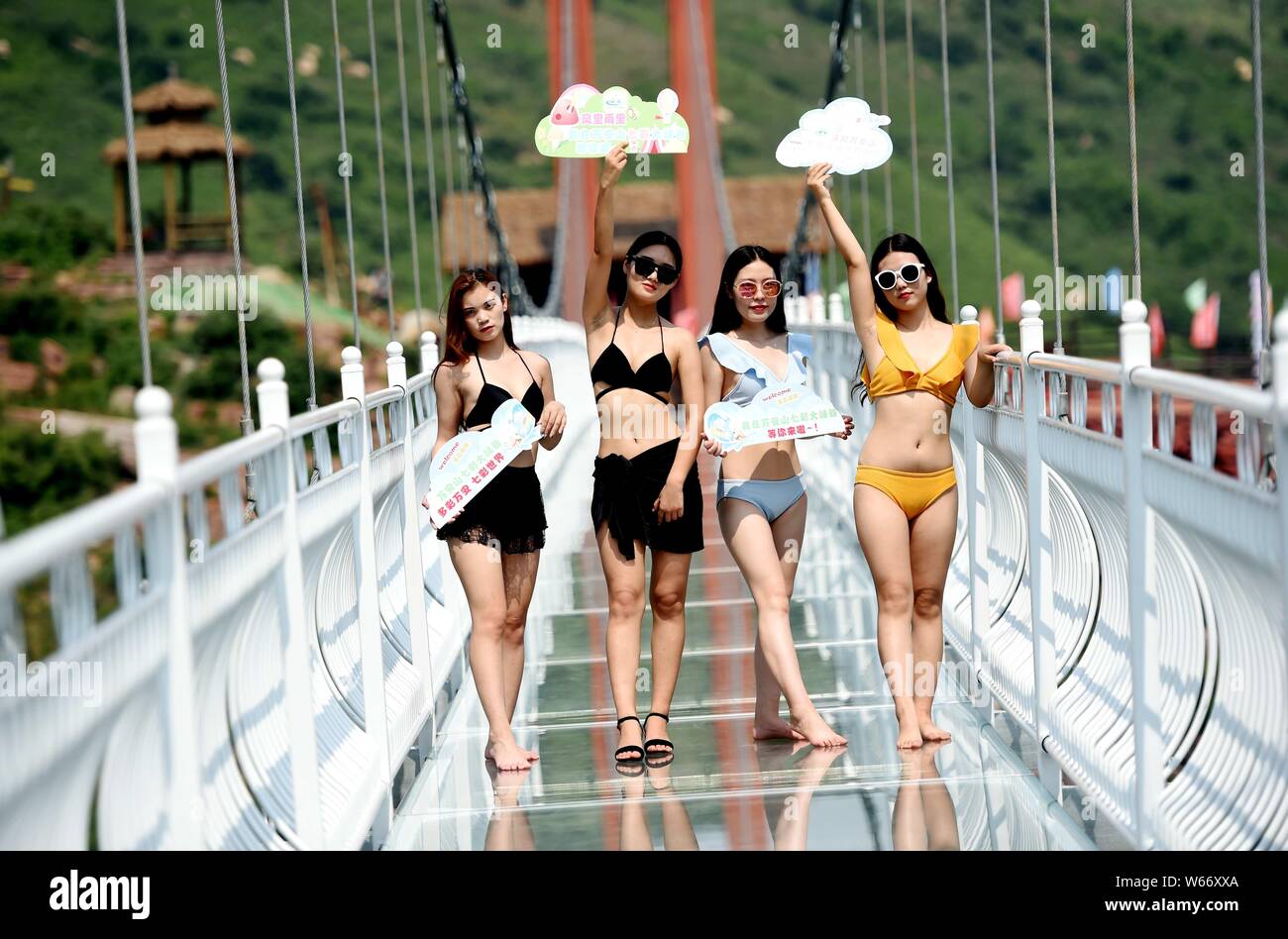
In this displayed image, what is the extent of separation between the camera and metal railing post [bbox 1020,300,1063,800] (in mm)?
4156

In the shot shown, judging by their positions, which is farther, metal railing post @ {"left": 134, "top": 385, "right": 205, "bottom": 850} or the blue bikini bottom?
the blue bikini bottom

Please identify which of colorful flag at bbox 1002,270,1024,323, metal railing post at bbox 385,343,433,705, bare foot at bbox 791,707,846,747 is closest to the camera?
bare foot at bbox 791,707,846,747

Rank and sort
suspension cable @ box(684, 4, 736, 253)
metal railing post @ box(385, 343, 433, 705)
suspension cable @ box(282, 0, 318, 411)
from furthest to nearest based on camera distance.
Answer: suspension cable @ box(684, 4, 736, 253) → suspension cable @ box(282, 0, 318, 411) → metal railing post @ box(385, 343, 433, 705)

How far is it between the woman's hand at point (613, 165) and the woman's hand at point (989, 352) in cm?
99

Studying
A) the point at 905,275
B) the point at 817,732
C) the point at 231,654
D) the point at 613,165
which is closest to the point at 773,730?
the point at 817,732

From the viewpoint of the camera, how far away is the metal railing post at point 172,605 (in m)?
2.47

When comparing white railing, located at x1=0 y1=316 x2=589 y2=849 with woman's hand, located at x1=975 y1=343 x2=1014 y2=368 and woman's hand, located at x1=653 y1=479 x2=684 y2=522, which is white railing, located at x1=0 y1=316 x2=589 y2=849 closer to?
woman's hand, located at x1=653 y1=479 x2=684 y2=522

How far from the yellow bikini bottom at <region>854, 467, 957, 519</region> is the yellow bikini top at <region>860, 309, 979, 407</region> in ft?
0.59

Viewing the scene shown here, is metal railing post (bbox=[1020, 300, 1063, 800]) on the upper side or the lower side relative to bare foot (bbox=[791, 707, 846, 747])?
upper

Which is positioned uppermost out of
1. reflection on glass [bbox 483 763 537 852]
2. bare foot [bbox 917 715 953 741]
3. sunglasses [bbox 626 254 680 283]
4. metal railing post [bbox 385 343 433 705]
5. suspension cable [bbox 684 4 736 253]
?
suspension cable [bbox 684 4 736 253]

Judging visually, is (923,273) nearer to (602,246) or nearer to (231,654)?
(602,246)

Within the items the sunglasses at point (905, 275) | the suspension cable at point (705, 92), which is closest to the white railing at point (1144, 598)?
the sunglasses at point (905, 275)

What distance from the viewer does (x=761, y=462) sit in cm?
444

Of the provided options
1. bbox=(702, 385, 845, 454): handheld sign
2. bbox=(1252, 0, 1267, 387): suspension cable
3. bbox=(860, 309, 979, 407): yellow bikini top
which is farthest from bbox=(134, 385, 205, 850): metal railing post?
bbox=(1252, 0, 1267, 387): suspension cable
